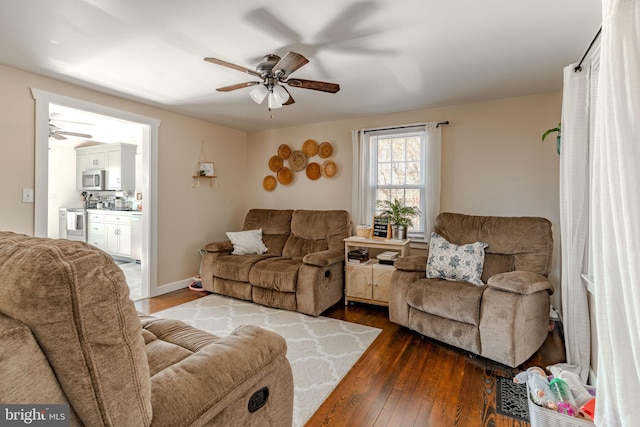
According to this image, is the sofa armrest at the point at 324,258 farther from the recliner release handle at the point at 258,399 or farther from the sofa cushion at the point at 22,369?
the sofa cushion at the point at 22,369

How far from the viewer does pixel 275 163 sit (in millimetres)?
4832

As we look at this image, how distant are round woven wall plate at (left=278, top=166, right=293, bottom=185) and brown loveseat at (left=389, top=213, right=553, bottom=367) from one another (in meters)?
2.34

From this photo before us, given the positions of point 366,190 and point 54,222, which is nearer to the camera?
point 366,190

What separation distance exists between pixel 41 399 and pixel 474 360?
8.42 ft

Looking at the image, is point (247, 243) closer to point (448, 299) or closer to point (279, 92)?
point (279, 92)

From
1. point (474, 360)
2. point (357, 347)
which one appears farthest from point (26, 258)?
point (474, 360)

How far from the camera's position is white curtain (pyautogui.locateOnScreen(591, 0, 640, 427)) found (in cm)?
100

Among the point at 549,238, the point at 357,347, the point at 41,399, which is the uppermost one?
the point at 549,238

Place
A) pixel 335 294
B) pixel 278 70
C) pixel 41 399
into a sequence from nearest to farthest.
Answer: pixel 41 399 → pixel 278 70 → pixel 335 294

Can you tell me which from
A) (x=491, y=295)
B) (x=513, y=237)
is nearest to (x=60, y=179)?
(x=491, y=295)

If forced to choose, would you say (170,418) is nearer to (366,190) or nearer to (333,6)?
(333,6)

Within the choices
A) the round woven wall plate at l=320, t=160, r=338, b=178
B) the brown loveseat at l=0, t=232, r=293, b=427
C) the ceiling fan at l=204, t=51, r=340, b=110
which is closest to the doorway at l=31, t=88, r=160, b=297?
the ceiling fan at l=204, t=51, r=340, b=110

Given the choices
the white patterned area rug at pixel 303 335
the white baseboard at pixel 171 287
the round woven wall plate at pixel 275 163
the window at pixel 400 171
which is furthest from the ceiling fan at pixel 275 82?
the white baseboard at pixel 171 287

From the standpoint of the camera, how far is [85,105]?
3.14m
